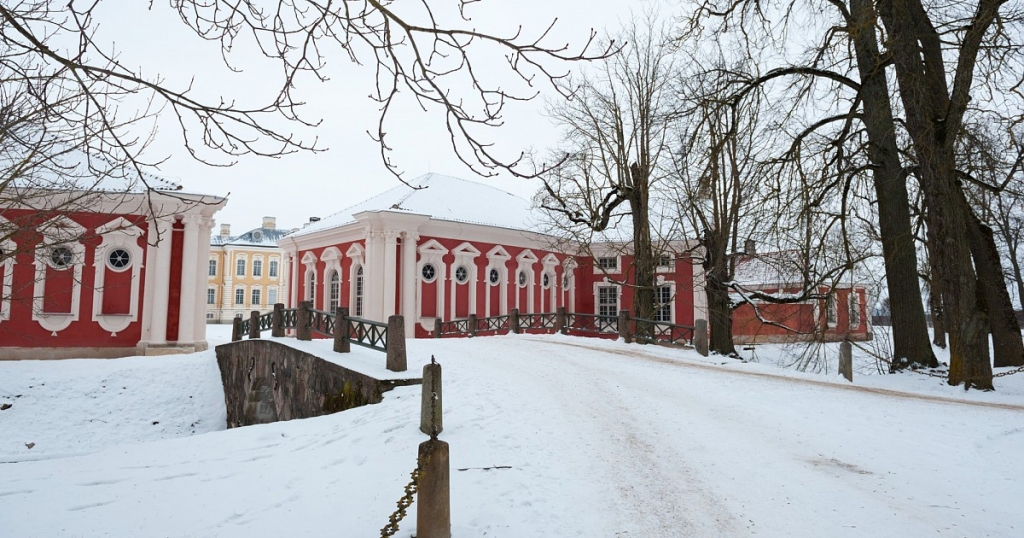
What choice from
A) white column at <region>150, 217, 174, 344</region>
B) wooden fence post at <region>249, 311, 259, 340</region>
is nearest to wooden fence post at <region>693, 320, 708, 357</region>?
wooden fence post at <region>249, 311, 259, 340</region>

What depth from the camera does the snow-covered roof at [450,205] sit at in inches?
1041

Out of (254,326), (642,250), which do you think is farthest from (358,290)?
(642,250)

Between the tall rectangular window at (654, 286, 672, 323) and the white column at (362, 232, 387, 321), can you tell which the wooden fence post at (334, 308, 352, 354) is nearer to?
the white column at (362, 232, 387, 321)

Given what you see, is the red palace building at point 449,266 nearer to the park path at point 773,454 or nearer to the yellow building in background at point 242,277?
the park path at point 773,454

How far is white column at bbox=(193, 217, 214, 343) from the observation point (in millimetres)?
20781

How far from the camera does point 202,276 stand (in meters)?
21.0

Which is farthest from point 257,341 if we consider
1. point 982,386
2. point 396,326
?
point 982,386

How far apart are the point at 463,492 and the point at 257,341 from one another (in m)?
11.9

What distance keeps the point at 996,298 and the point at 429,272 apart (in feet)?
63.0

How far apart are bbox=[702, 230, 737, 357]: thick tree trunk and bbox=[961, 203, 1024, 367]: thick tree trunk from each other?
21.1ft

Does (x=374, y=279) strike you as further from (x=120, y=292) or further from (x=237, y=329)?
(x=120, y=292)

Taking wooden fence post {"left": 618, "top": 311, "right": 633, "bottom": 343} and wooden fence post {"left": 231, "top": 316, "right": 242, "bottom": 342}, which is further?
wooden fence post {"left": 618, "top": 311, "right": 633, "bottom": 343}

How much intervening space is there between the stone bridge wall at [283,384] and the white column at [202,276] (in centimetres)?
310

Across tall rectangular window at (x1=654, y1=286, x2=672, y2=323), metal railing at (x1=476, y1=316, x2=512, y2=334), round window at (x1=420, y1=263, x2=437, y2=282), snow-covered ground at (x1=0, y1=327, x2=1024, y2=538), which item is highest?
round window at (x1=420, y1=263, x2=437, y2=282)
